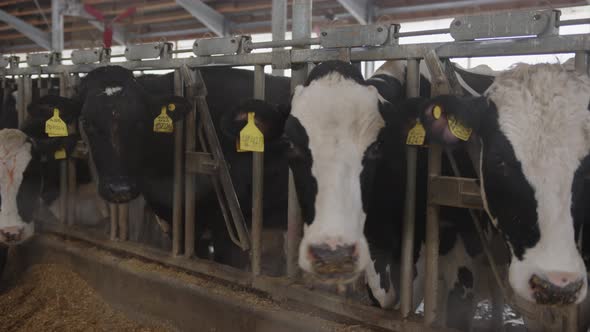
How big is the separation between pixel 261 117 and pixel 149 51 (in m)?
1.70

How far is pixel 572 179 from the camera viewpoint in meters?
2.31

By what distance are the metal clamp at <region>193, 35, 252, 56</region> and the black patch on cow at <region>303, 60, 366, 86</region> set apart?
3.10 ft

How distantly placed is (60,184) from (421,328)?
425 cm

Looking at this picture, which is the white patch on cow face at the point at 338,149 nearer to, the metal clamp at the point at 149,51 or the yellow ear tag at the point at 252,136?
the yellow ear tag at the point at 252,136

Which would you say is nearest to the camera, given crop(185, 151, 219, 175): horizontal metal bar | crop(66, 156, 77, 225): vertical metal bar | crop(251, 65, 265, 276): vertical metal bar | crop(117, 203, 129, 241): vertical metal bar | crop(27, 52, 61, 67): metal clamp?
crop(251, 65, 265, 276): vertical metal bar

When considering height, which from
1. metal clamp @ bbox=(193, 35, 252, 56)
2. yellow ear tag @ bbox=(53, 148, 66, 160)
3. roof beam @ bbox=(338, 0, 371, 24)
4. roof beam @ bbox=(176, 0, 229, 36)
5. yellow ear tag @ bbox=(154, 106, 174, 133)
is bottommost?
yellow ear tag @ bbox=(53, 148, 66, 160)

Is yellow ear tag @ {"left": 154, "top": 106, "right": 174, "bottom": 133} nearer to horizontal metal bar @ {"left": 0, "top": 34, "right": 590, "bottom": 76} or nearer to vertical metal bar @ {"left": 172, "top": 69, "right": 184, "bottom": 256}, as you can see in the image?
vertical metal bar @ {"left": 172, "top": 69, "right": 184, "bottom": 256}

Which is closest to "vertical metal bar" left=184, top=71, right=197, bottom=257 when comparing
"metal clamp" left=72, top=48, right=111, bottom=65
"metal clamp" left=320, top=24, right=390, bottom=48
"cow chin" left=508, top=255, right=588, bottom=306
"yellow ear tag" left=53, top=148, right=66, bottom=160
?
"metal clamp" left=320, top=24, right=390, bottom=48

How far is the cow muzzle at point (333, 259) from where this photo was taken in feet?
8.26

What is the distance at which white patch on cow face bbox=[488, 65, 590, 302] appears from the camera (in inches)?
89.7

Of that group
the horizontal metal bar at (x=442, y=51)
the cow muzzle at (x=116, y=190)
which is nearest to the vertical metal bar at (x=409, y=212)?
the horizontal metal bar at (x=442, y=51)

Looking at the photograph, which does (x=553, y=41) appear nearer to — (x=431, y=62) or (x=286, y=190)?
(x=431, y=62)

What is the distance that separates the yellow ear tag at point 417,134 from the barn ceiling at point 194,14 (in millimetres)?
4843

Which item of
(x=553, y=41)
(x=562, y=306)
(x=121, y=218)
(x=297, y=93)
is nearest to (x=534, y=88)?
(x=553, y=41)
